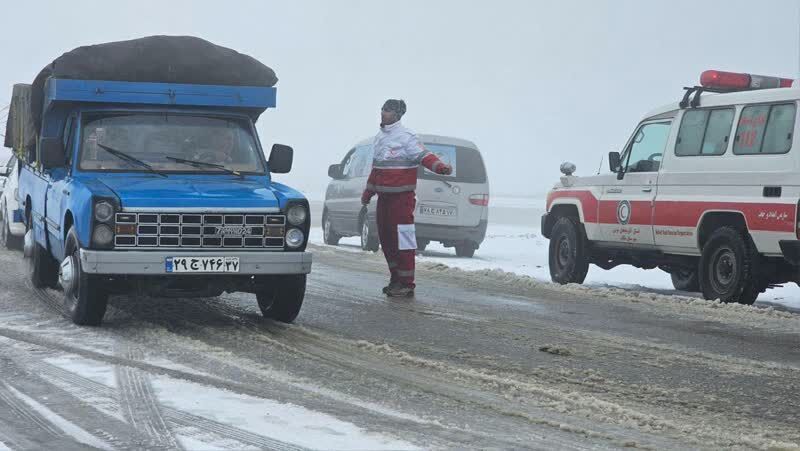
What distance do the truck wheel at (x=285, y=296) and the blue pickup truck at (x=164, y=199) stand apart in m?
0.01

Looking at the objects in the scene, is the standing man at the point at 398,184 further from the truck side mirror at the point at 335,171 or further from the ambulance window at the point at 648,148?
the truck side mirror at the point at 335,171

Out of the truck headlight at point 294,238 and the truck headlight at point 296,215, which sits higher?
the truck headlight at point 296,215

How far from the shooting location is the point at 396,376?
734 centimetres

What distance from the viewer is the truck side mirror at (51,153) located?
10.1m

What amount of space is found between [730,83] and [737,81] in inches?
3.1

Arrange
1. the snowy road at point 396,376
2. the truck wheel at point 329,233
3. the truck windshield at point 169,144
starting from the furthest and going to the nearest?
the truck wheel at point 329,233 < the truck windshield at point 169,144 < the snowy road at point 396,376

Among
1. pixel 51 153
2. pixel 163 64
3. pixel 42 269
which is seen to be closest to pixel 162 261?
pixel 51 153

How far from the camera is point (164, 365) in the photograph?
7559mm

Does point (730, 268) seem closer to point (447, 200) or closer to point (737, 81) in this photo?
point (737, 81)

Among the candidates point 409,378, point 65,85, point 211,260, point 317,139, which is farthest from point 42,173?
point 317,139

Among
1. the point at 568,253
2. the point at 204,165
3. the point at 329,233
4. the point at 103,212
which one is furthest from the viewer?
the point at 329,233

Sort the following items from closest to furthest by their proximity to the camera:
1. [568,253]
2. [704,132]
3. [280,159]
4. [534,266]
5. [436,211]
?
1. [280,159]
2. [704,132]
3. [568,253]
4. [534,266]
5. [436,211]

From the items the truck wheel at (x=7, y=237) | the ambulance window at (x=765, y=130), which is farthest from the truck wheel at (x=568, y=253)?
the truck wheel at (x=7, y=237)

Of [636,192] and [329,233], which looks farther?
[329,233]
